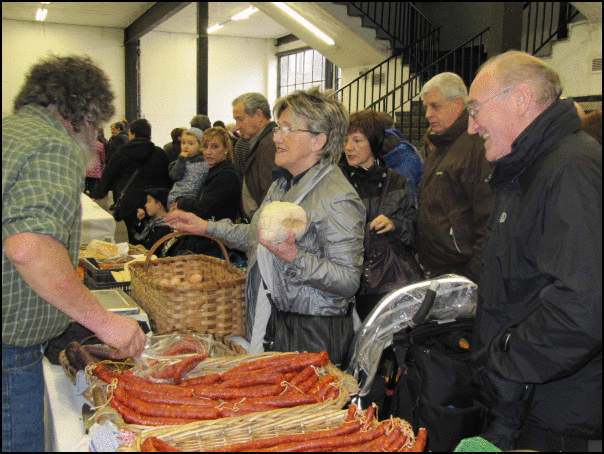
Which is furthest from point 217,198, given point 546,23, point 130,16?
point 130,16

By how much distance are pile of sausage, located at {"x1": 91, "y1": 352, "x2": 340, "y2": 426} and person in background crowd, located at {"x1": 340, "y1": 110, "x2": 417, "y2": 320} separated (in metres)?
1.20

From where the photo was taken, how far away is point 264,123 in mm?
4156

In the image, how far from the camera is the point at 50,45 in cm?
1650

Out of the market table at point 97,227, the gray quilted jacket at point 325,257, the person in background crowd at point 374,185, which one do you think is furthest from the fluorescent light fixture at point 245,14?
the gray quilted jacket at point 325,257

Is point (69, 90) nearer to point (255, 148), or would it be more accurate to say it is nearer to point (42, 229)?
point (42, 229)

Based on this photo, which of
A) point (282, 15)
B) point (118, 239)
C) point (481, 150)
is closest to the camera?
point (481, 150)

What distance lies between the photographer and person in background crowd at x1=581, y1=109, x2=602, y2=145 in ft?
5.87

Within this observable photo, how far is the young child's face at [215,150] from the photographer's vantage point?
4.33 m

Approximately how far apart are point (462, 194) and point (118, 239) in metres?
5.83

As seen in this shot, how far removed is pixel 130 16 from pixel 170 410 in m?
16.2

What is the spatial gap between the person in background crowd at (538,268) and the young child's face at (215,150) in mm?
2961

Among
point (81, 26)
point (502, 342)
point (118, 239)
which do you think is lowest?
point (118, 239)

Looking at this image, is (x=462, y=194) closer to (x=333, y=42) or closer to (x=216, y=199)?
(x=216, y=199)

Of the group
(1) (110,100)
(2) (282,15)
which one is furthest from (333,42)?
(1) (110,100)
